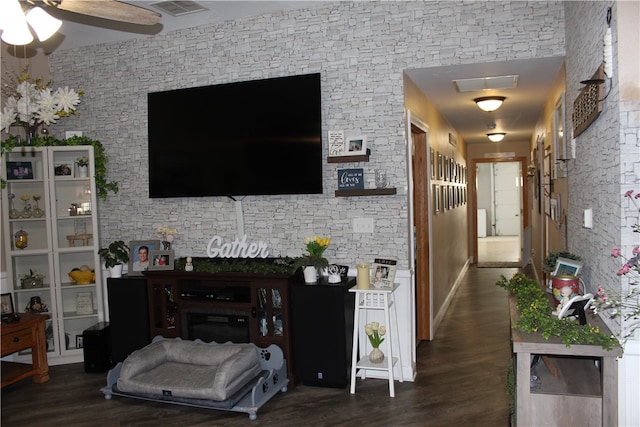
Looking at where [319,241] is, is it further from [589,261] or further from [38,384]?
[38,384]

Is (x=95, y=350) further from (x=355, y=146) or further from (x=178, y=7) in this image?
(x=178, y=7)

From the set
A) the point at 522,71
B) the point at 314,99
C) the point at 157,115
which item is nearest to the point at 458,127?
the point at 522,71

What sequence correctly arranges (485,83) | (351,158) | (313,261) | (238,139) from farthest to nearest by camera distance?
(485,83)
(238,139)
(351,158)
(313,261)

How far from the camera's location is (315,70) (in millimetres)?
4258

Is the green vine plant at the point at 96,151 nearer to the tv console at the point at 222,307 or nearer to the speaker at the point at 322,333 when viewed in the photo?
the tv console at the point at 222,307

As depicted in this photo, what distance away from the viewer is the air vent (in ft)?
13.4

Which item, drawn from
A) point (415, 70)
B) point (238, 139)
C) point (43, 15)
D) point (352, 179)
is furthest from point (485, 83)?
point (43, 15)

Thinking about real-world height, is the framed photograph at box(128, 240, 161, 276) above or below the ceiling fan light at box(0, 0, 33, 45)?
below

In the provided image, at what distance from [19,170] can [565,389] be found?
464 cm

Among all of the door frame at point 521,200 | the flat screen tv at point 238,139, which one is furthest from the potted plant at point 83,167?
the door frame at point 521,200

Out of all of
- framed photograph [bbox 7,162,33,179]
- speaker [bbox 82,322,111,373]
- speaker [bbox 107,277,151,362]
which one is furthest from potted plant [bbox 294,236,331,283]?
framed photograph [bbox 7,162,33,179]

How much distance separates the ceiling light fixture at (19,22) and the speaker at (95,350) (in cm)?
275

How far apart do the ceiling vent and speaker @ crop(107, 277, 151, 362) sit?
3.28 meters

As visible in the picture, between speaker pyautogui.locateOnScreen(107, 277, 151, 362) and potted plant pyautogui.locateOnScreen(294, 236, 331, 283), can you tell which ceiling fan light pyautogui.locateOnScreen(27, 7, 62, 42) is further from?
Answer: speaker pyautogui.locateOnScreen(107, 277, 151, 362)
